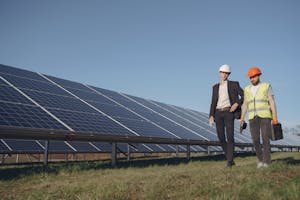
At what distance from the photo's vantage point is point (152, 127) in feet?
52.7

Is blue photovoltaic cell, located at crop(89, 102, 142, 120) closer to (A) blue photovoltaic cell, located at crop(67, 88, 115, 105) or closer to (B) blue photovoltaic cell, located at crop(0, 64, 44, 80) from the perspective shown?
(A) blue photovoltaic cell, located at crop(67, 88, 115, 105)

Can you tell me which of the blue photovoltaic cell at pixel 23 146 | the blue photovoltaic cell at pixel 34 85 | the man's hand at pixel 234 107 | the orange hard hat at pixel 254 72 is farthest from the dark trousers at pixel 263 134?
the blue photovoltaic cell at pixel 34 85

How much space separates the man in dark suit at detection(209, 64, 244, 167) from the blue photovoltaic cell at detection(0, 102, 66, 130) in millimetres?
5282

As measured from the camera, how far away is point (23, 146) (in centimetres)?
1165

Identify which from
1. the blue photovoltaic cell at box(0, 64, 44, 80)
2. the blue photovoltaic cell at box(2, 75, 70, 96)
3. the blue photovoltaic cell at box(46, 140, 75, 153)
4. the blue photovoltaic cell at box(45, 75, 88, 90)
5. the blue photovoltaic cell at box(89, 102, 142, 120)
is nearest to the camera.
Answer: the blue photovoltaic cell at box(46, 140, 75, 153)

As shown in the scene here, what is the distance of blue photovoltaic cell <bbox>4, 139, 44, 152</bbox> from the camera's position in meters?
11.1

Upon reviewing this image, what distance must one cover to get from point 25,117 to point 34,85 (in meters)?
4.90

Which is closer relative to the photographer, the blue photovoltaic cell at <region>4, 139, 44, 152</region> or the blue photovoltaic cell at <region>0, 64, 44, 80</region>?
the blue photovoltaic cell at <region>4, 139, 44, 152</region>

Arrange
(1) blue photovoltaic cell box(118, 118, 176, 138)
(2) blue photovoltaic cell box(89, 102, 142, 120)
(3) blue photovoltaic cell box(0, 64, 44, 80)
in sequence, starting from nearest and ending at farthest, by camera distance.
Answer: (1) blue photovoltaic cell box(118, 118, 176, 138), (3) blue photovoltaic cell box(0, 64, 44, 80), (2) blue photovoltaic cell box(89, 102, 142, 120)

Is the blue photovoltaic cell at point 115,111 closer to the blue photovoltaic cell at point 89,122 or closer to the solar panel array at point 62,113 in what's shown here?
the solar panel array at point 62,113

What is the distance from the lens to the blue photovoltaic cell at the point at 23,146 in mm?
11148

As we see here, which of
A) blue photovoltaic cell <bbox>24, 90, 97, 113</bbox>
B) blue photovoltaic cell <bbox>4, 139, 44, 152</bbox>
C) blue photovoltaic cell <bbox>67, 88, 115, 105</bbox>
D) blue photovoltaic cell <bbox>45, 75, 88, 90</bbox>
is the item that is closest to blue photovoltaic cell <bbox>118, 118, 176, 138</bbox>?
blue photovoltaic cell <bbox>24, 90, 97, 113</bbox>

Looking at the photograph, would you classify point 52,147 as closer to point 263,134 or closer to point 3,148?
point 3,148

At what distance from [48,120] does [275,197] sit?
8905 mm
